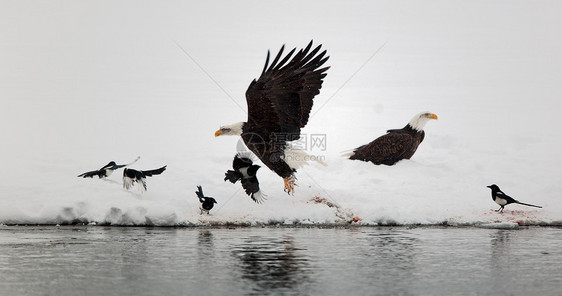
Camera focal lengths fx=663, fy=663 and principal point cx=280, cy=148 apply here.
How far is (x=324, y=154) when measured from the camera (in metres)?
15.5

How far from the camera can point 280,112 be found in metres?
11.2

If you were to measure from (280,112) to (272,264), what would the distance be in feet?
14.6

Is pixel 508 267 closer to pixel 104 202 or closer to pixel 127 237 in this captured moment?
pixel 127 237

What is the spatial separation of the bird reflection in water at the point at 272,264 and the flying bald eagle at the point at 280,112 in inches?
111

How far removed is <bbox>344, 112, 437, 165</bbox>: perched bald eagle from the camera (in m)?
14.1

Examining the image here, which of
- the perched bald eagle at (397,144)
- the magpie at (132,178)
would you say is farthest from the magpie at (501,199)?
the magpie at (132,178)

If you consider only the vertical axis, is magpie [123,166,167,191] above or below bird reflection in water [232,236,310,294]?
above

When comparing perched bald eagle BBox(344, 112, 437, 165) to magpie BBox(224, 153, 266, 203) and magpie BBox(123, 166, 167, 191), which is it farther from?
magpie BBox(123, 166, 167, 191)

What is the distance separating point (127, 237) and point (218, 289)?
12.1ft

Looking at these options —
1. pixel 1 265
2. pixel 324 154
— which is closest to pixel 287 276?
pixel 1 265

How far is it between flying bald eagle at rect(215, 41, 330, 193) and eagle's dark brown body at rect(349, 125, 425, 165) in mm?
2525

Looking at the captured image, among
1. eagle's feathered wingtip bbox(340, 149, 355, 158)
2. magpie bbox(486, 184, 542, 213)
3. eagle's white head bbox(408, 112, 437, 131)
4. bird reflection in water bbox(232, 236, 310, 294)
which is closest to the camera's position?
bird reflection in water bbox(232, 236, 310, 294)

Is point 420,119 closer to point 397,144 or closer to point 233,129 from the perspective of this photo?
point 397,144

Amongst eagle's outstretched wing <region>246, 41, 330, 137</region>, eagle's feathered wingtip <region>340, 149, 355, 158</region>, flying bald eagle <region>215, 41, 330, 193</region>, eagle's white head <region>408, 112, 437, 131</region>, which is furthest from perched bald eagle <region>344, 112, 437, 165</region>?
eagle's outstretched wing <region>246, 41, 330, 137</region>
